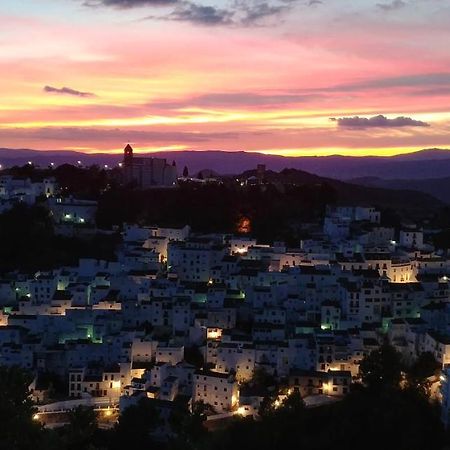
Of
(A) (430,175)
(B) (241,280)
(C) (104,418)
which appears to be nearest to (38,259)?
(B) (241,280)

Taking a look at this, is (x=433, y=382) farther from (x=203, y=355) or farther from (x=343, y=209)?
(x=343, y=209)

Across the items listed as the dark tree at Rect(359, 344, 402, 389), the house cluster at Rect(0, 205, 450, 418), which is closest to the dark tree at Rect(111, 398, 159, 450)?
the house cluster at Rect(0, 205, 450, 418)

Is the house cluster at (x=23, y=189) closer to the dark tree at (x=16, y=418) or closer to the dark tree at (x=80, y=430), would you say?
the dark tree at (x=80, y=430)

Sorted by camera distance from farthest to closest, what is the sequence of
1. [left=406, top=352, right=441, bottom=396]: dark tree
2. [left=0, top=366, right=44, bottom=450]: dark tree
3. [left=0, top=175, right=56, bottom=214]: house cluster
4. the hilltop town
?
[left=0, top=175, right=56, bottom=214]: house cluster < the hilltop town < [left=406, top=352, right=441, bottom=396]: dark tree < [left=0, top=366, right=44, bottom=450]: dark tree

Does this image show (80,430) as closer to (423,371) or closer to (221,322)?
(221,322)

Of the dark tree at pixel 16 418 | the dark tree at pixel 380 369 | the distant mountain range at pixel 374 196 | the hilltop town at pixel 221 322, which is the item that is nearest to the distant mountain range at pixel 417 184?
the distant mountain range at pixel 374 196

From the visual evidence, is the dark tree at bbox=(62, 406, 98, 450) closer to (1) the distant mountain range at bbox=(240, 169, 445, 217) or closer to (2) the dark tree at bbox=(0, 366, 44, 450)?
(2) the dark tree at bbox=(0, 366, 44, 450)

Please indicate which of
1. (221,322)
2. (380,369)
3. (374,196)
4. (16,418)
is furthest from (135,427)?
(374,196)

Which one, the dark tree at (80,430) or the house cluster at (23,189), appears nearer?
the dark tree at (80,430)
